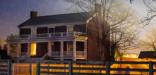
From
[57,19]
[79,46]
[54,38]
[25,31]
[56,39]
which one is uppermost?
[57,19]

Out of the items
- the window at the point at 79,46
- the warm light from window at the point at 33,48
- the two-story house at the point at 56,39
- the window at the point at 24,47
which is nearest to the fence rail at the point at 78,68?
the two-story house at the point at 56,39

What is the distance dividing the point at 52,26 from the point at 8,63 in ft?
111

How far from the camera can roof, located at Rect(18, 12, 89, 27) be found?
5365 cm

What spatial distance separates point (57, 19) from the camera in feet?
188

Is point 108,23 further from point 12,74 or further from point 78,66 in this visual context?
point 78,66

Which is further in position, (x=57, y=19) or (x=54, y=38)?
(x=57, y=19)

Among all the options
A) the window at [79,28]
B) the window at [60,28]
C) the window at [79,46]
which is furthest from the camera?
the window at [60,28]

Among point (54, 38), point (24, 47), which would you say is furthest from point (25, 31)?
point (54, 38)

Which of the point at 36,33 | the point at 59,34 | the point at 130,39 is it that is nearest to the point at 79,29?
the point at 59,34

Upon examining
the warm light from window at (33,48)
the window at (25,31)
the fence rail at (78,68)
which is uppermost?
the window at (25,31)

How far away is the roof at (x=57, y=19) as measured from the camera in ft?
176

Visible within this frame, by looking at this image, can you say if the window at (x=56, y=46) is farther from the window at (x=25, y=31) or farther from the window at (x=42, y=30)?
the window at (x=25, y=31)

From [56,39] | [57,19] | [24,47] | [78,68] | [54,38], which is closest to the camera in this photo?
[78,68]

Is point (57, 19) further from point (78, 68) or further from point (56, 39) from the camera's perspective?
point (78, 68)
